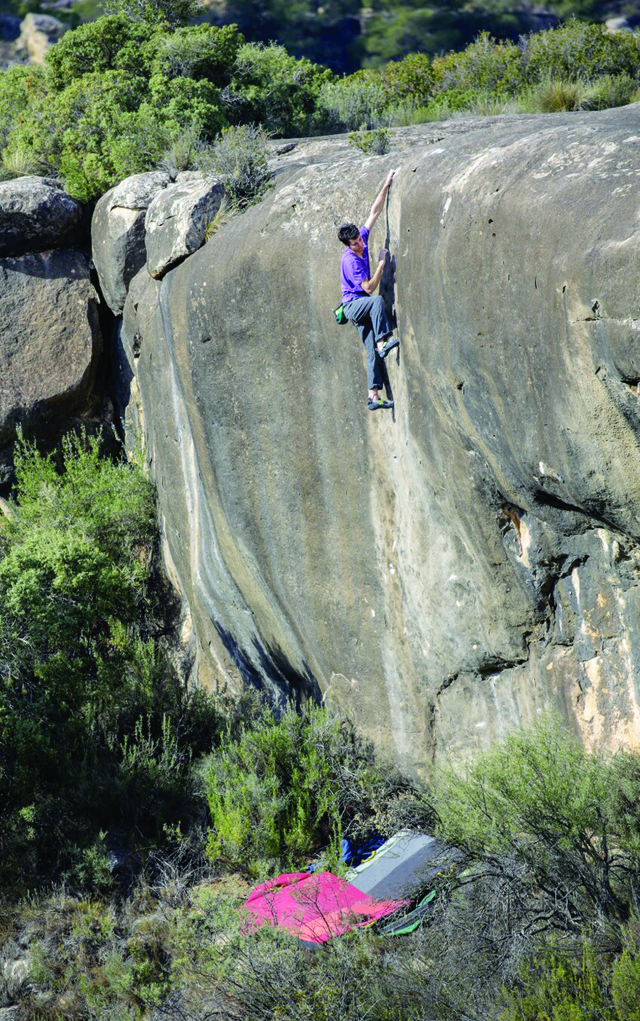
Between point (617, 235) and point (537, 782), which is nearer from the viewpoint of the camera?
point (617, 235)

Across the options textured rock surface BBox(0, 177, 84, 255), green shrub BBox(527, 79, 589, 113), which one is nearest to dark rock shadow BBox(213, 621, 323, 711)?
textured rock surface BBox(0, 177, 84, 255)

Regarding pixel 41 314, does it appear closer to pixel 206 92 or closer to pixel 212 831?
pixel 206 92

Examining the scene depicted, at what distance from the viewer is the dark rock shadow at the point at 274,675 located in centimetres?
957

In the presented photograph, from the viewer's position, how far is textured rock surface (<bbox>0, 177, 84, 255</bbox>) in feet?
39.4

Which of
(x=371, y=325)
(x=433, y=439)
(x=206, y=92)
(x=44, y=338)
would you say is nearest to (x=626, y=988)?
(x=433, y=439)

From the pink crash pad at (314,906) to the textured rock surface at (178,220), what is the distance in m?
5.73

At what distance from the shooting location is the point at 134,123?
1270 centimetres

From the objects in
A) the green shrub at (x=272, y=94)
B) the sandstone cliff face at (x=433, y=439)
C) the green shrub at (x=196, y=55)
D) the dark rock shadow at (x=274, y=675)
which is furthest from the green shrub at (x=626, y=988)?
the green shrub at (x=196, y=55)

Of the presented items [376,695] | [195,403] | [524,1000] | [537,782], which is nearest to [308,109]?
[195,403]

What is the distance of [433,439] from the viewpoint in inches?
299

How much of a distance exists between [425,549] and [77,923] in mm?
3753

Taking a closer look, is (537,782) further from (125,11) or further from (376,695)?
(125,11)

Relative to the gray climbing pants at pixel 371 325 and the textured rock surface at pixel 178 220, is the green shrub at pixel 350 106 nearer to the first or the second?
the textured rock surface at pixel 178 220

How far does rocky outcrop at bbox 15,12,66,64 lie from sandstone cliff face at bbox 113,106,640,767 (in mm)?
31975
